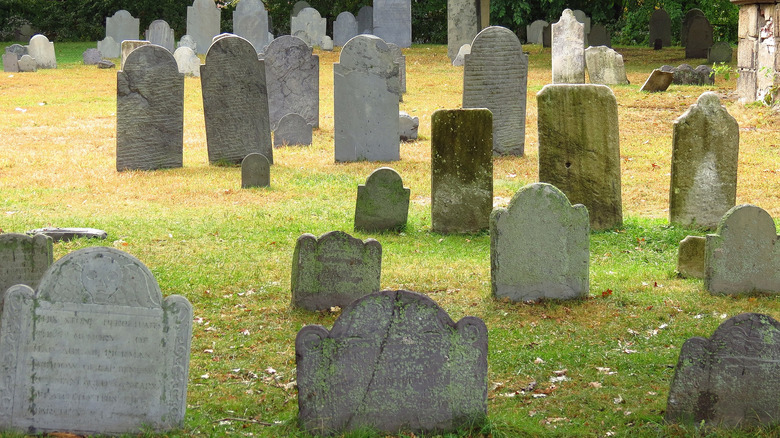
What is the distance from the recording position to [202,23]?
1305 inches

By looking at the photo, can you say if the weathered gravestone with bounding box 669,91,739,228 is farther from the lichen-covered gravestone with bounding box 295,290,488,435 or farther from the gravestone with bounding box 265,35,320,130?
the gravestone with bounding box 265,35,320,130

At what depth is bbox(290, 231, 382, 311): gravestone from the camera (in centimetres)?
690

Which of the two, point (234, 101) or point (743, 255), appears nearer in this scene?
point (743, 255)

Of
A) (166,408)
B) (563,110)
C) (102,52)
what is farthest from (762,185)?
(102,52)

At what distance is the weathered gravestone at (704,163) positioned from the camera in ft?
30.9

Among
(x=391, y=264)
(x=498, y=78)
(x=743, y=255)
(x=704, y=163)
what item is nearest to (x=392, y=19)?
(x=498, y=78)

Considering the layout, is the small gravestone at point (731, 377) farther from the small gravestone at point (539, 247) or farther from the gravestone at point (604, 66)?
the gravestone at point (604, 66)

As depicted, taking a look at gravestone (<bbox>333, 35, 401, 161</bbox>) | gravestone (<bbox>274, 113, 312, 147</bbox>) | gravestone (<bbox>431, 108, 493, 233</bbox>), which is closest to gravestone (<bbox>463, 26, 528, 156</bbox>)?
gravestone (<bbox>333, 35, 401, 161</bbox>)

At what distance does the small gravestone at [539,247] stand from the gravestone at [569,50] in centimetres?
1614

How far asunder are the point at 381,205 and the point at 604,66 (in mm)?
14882

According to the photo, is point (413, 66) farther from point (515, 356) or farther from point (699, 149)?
point (515, 356)

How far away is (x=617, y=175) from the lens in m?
9.86

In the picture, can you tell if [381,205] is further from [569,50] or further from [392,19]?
[392,19]

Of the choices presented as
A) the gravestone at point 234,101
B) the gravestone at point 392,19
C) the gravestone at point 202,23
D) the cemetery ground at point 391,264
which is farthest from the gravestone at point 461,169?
the gravestone at point 202,23
